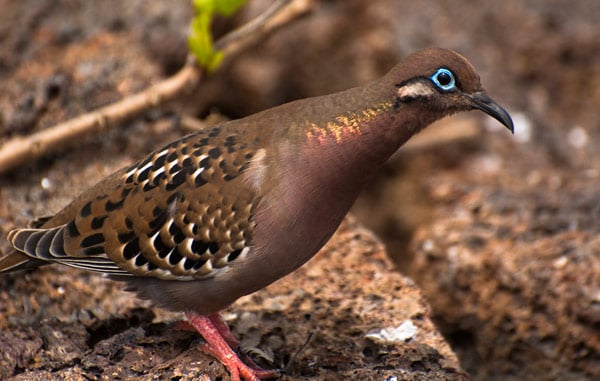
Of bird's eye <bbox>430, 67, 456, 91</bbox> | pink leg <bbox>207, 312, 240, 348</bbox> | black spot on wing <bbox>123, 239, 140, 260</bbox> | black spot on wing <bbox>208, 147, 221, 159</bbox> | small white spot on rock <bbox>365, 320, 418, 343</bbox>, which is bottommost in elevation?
pink leg <bbox>207, 312, 240, 348</bbox>

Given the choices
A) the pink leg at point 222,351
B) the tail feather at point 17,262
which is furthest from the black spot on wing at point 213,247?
the tail feather at point 17,262

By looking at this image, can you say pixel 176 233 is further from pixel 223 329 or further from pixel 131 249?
pixel 223 329

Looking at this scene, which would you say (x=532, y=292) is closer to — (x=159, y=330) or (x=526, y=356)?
(x=526, y=356)

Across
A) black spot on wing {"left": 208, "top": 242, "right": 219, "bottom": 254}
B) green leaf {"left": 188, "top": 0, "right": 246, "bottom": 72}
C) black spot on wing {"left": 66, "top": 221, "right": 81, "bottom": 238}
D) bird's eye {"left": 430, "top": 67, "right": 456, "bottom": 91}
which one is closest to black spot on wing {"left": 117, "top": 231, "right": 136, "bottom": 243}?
black spot on wing {"left": 66, "top": 221, "right": 81, "bottom": 238}

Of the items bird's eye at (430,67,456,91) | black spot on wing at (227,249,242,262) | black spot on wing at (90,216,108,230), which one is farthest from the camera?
black spot on wing at (90,216,108,230)

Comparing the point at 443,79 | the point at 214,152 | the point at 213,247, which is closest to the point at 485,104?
the point at 443,79

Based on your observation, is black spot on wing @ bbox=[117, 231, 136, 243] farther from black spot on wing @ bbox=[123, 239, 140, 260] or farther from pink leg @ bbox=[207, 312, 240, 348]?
pink leg @ bbox=[207, 312, 240, 348]

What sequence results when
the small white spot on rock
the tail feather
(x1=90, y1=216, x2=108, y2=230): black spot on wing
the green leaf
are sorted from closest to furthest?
(x1=90, y1=216, x2=108, y2=230): black spot on wing, the tail feather, the small white spot on rock, the green leaf

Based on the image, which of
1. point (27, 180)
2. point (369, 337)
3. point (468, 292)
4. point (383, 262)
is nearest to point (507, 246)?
point (468, 292)
